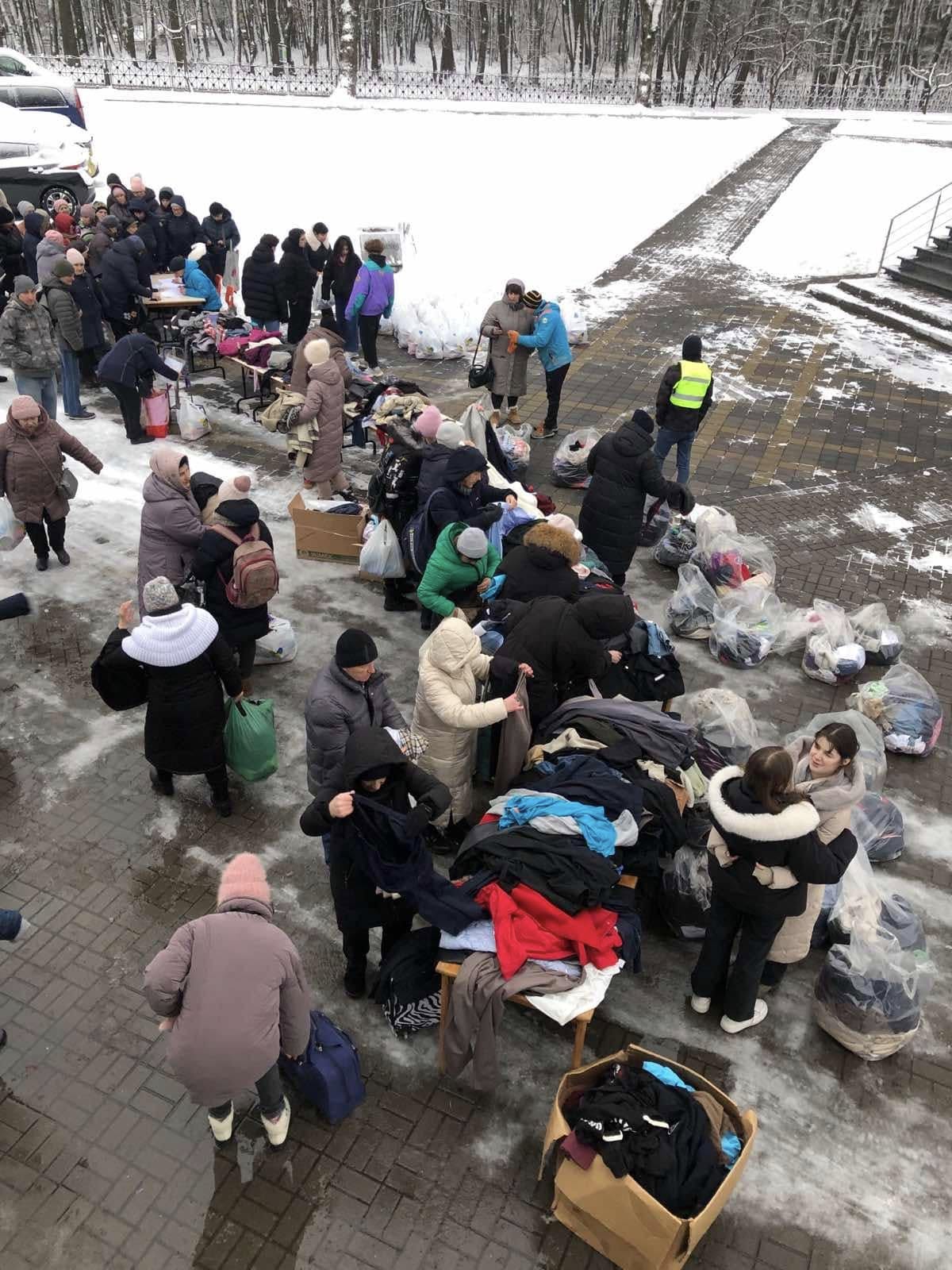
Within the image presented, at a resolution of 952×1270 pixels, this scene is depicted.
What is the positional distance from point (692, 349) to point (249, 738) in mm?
5603

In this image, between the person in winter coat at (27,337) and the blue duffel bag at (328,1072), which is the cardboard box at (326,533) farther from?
the blue duffel bag at (328,1072)

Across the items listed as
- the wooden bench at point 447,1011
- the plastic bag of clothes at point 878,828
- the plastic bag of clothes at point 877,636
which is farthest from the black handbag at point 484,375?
the wooden bench at point 447,1011

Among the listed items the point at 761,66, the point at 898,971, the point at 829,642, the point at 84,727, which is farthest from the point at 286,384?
the point at 761,66

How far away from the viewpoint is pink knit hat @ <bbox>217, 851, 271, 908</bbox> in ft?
11.6

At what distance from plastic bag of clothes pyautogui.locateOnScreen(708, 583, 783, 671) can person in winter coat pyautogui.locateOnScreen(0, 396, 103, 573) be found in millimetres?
5203

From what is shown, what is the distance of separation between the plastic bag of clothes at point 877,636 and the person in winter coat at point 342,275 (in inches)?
312

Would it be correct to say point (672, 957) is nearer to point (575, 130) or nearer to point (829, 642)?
point (829, 642)

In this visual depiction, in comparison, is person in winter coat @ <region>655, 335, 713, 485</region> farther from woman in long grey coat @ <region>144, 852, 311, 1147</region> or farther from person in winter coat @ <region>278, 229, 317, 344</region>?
woman in long grey coat @ <region>144, 852, 311, 1147</region>

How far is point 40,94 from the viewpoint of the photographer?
1881cm

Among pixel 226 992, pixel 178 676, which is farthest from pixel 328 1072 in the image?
pixel 178 676

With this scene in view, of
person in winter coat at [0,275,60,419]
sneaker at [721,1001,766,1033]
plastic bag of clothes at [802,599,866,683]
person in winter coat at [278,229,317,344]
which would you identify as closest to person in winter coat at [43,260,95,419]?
→ person in winter coat at [0,275,60,419]

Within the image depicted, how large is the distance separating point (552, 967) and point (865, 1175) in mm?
1646

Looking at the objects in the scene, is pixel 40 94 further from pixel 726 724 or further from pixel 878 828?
pixel 878 828

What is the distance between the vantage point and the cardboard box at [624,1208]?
10.7 ft
